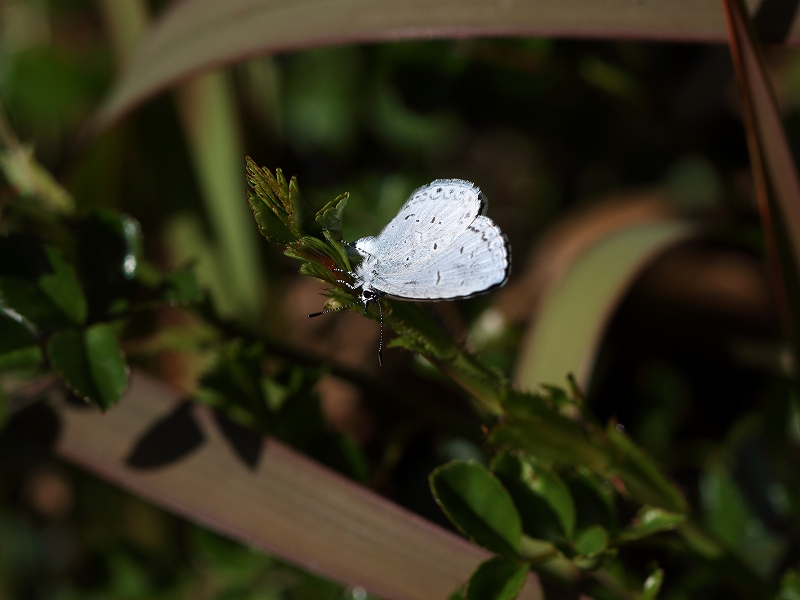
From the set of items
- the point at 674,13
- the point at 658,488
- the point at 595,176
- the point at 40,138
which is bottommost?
the point at 40,138

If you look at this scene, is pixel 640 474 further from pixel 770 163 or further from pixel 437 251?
pixel 770 163

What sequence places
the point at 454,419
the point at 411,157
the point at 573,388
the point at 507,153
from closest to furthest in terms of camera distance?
1. the point at 573,388
2. the point at 454,419
3. the point at 411,157
4. the point at 507,153

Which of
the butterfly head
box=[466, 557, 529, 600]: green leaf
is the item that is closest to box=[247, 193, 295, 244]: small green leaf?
the butterfly head

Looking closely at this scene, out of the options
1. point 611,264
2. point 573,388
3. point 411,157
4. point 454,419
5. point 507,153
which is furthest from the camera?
point 507,153

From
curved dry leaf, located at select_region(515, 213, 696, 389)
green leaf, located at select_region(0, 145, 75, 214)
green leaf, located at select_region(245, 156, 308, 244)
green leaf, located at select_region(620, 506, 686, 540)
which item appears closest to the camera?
green leaf, located at select_region(245, 156, 308, 244)

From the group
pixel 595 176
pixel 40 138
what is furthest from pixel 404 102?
pixel 40 138

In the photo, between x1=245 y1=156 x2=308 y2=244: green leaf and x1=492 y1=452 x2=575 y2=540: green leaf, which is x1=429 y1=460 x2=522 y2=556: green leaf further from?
x1=245 y1=156 x2=308 y2=244: green leaf

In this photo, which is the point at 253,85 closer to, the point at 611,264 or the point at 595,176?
the point at 595,176
